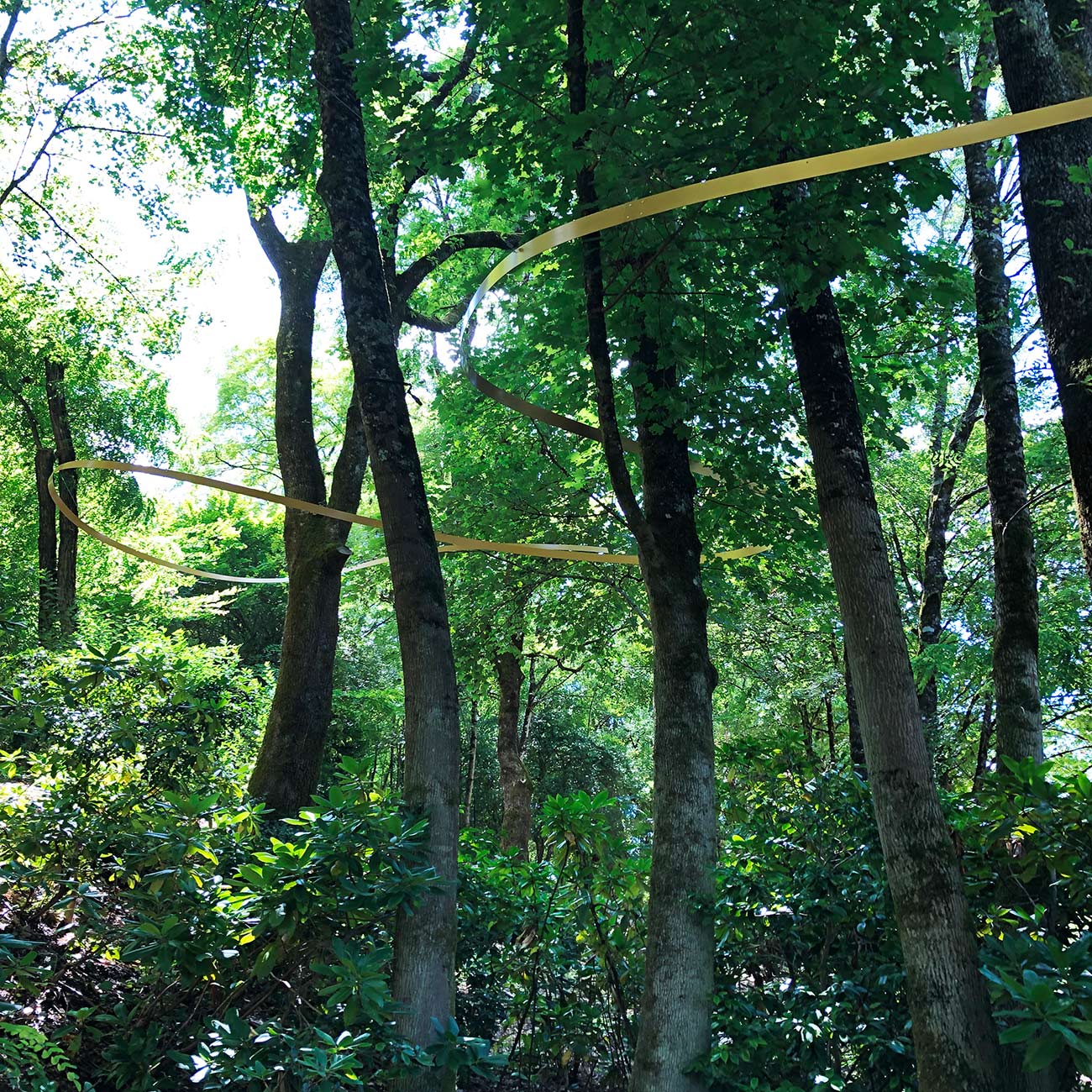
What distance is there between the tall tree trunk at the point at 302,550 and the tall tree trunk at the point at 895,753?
15.5 feet

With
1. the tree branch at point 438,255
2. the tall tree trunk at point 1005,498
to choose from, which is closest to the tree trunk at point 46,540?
the tree branch at point 438,255

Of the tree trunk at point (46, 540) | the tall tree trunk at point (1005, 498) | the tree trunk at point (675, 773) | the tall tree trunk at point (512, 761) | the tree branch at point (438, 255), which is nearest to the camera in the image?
the tree trunk at point (675, 773)

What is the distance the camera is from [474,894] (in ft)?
17.4

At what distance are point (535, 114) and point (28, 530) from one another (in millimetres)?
17902

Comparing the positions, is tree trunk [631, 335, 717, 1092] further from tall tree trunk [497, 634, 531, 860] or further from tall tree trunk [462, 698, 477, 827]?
tall tree trunk [462, 698, 477, 827]

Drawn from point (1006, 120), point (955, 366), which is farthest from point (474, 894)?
point (955, 366)

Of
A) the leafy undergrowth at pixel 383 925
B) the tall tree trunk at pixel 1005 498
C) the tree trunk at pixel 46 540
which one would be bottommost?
the leafy undergrowth at pixel 383 925

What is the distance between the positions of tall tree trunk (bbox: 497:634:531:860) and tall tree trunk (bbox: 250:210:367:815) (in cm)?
705

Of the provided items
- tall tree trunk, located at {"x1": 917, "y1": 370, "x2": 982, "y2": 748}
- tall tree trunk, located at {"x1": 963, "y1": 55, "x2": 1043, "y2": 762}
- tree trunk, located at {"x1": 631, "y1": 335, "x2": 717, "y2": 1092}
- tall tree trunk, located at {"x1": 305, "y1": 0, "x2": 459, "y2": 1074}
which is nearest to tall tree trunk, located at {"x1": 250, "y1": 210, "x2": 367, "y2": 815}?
tall tree trunk, located at {"x1": 305, "y1": 0, "x2": 459, "y2": 1074}

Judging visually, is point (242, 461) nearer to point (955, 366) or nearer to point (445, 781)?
point (955, 366)

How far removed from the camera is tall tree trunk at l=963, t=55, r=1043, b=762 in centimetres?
464

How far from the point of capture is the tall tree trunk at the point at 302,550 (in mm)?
7359

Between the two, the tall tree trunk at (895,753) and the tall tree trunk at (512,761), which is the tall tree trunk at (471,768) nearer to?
the tall tree trunk at (512,761)

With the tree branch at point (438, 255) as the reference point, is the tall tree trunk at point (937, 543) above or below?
below
